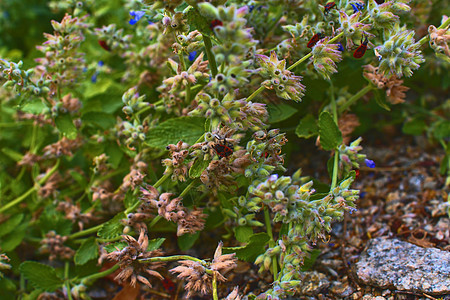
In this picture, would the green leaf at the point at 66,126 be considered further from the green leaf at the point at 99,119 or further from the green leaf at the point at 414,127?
the green leaf at the point at 414,127

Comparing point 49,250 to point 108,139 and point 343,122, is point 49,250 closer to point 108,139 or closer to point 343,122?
point 108,139

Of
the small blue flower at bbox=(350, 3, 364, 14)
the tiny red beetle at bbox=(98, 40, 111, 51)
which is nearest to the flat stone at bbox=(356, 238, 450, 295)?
the small blue flower at bbox=(350, 3, 364, 14)

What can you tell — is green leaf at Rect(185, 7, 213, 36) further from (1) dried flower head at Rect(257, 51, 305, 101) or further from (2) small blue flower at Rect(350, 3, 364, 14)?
(2) small blue flower at Rect(350, 3, 364, 14)

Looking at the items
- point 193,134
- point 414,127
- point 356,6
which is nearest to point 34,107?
point 193,134

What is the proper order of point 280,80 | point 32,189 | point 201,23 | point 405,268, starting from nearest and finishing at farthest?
point 201,23 → point 280,80 → point 405,268 → point 32,189

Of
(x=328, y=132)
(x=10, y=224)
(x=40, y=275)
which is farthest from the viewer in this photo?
(x=10, y=224)

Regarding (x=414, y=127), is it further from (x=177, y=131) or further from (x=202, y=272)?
(x=202, y=272)

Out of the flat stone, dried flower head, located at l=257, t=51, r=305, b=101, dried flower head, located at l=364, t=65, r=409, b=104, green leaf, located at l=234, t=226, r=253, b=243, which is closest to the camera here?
dried flower head, located at l=257, t=51, r=305, b=101
